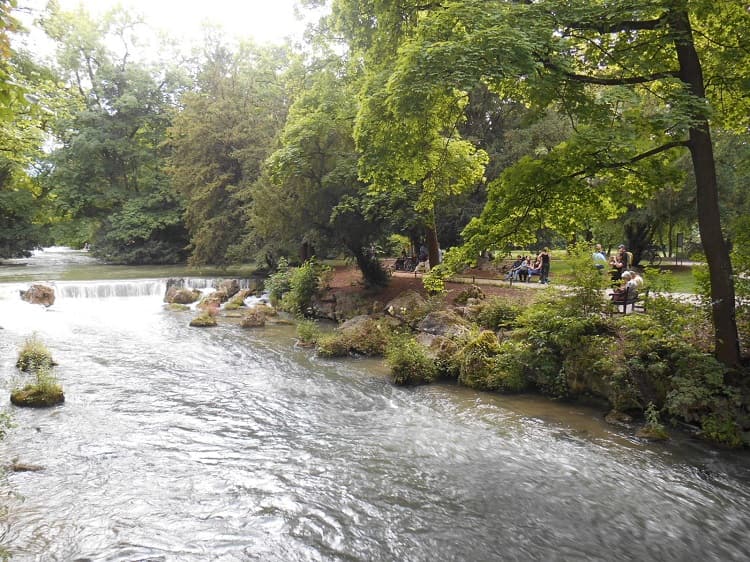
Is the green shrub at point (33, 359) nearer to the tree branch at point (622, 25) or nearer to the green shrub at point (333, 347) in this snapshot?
the green shrub at point (333, 347)

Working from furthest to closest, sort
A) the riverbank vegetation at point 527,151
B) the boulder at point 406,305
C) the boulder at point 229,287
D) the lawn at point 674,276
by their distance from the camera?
the boulder at point 229,287 < the boulder at point 406,305 < the lawn at point 674,276 < the riverbank vegetation at point 527,151

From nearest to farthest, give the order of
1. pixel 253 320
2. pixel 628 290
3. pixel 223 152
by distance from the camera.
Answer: pixel 628 290 < pixel 253 320 < pixel 223 152

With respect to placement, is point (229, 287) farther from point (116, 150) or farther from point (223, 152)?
point (116, 150)

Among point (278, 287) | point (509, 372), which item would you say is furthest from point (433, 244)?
point (509, 372)

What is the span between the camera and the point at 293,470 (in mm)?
7246

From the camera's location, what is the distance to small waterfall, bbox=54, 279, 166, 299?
22.8 metres

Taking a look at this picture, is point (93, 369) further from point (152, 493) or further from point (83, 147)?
point (83, 147)

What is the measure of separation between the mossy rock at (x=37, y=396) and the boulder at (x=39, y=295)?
43.1 feet

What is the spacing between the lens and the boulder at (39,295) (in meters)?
21.2

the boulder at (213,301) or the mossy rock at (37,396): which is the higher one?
the boulder at (213,301)

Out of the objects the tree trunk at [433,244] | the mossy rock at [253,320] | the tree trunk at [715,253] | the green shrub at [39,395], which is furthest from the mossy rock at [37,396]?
the tree trunk at [433,244]

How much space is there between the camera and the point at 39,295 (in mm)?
21391

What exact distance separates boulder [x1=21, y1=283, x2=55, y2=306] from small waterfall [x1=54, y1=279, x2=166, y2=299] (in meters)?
0.61

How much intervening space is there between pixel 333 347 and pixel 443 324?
3.05 meters
